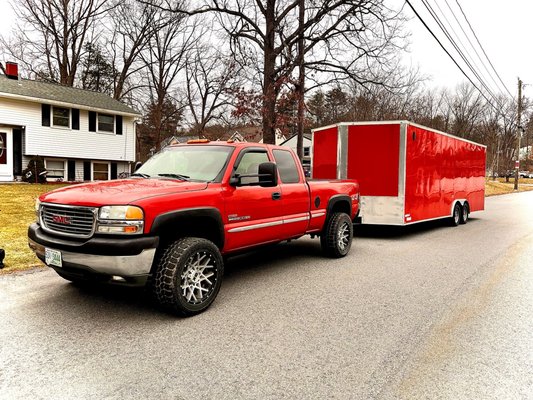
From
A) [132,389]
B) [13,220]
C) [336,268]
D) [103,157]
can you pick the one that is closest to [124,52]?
[103,157]

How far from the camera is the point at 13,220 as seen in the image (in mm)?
10086

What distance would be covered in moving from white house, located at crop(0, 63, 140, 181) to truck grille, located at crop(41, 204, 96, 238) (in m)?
20.3

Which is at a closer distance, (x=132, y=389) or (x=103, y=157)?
(x=132, y=389)

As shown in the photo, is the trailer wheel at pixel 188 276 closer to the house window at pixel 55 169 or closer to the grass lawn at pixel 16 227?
the grass lawn at pixel 16 227

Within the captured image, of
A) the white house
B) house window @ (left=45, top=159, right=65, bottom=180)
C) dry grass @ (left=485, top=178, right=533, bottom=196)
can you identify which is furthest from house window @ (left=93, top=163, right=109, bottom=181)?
dry grass @ (left=485, top=178, right=533, bottom=196)

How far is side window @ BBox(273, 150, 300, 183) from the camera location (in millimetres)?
6301

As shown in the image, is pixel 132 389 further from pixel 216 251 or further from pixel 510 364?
pixel 510 364

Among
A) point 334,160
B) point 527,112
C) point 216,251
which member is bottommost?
point 216,251

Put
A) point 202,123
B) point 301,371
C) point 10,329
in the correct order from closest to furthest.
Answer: point 301,371 < point 10,329 < point 202,123

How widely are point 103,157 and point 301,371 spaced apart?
25.8 metres

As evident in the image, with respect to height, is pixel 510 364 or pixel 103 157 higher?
pixel 103 157

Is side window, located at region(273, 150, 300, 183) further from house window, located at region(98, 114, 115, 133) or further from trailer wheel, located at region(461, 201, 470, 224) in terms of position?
house window, located at region(98, 114, 115, 133)

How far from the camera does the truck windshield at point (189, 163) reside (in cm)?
523

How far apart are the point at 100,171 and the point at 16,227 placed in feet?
60.9
